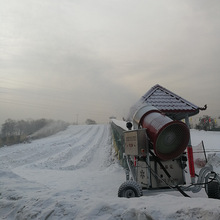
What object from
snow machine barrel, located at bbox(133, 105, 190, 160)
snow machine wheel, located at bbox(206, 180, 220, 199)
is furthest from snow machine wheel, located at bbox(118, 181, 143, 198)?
snow machine wheel, located at bbox(206, 180, 220, 199)

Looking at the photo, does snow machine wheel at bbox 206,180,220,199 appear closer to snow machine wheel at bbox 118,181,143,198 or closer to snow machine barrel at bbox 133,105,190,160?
snow machine barrel at bbox 133,105,190,160

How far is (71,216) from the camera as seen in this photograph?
3916mm

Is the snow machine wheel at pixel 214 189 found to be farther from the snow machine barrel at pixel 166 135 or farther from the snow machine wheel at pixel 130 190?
the snow machine wheel at pixel 130 190

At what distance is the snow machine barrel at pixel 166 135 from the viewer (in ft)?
20.8

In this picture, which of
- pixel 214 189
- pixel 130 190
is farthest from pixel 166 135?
pixel 214 189

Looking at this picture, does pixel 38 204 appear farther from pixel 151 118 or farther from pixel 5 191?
pixel 151 118

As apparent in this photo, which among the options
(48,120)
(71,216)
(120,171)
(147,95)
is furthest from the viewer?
(48,120)

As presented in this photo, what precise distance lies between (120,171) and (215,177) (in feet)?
25.8

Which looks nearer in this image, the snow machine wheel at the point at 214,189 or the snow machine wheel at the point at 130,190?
the snow machine wheel at the point at 130,190

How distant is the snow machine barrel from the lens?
6.33m

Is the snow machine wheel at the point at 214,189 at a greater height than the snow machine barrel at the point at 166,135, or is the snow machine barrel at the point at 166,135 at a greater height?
the snow machine barrel at the point at 166,135

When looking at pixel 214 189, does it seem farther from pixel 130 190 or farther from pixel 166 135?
pixel 130 190

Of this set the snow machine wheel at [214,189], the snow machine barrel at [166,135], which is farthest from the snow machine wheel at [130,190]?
the snow machine wheel at [214,189]

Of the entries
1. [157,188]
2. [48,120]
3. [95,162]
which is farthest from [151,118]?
[48,120]
